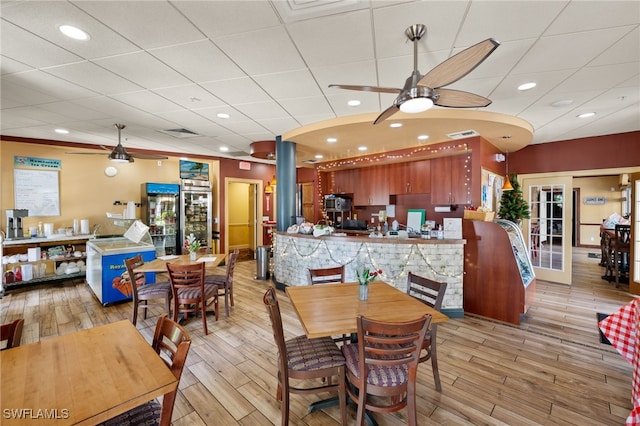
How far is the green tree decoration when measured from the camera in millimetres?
5625

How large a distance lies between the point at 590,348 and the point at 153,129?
6.91 meters

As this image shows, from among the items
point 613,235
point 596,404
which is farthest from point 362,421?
point 613,235

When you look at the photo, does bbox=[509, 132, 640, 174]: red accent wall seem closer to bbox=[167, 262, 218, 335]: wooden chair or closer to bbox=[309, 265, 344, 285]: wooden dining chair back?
bbox=[309, 265, 344, 285]: wooden dining chair back

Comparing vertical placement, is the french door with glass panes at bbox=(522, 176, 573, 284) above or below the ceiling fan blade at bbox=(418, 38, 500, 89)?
below

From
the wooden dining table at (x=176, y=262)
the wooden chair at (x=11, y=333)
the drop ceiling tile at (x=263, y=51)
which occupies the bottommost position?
the wooden dining table at (x=176, y=262)

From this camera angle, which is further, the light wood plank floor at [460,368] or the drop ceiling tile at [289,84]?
the drop ceiling tile at [289,84]

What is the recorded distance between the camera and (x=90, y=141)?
5.69m

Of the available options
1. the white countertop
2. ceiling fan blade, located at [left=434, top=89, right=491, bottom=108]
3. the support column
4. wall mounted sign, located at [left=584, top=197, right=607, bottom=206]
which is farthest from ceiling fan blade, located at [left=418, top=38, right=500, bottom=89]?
wall mounted sign, located at [left=584, top=197, right=607, bottom=206]

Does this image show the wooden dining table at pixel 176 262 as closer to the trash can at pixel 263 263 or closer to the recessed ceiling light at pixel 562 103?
the trash can at pixel 263 263

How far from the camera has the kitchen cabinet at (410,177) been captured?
19.6 feet

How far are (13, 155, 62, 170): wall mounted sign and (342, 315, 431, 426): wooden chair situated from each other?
6.97 metres

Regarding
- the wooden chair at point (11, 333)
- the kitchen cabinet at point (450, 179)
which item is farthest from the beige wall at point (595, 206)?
the wooden chair at point (11, 333)

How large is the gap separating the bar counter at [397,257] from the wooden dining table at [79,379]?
3081mm

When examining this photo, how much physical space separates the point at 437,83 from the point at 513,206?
4.87m
